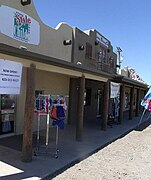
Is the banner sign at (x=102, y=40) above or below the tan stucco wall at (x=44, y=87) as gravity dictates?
above

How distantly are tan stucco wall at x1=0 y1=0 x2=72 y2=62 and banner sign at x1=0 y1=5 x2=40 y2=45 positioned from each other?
16 centimetres

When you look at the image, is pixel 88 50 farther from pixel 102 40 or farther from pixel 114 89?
pixel 114 89

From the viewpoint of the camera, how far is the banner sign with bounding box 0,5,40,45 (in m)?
8.35

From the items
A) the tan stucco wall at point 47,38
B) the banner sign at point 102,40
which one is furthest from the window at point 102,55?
the tan stucco wall at point 47,38

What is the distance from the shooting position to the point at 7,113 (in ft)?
30.1

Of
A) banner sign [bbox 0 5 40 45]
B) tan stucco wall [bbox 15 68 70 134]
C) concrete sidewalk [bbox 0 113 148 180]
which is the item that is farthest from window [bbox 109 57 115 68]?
concrete sidewalk [bbox 0 113 148 180]

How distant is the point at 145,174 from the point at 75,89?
8.74 metres

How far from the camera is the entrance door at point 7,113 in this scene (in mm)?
8938

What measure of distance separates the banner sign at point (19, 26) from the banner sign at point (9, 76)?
10.8 feet

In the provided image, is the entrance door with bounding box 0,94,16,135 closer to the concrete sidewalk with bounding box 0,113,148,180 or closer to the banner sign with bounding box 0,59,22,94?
the concrete sidewalk with bounding box 0,113,148,180

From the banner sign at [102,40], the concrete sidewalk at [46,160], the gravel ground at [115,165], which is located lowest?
the gravel ground at [115,165]

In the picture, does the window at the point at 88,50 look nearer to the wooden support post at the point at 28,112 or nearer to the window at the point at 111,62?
the window at the point at 111,62

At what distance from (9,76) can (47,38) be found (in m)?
6.06

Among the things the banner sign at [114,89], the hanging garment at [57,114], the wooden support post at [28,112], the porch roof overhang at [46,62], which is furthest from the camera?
the banner sign at [114,89]
